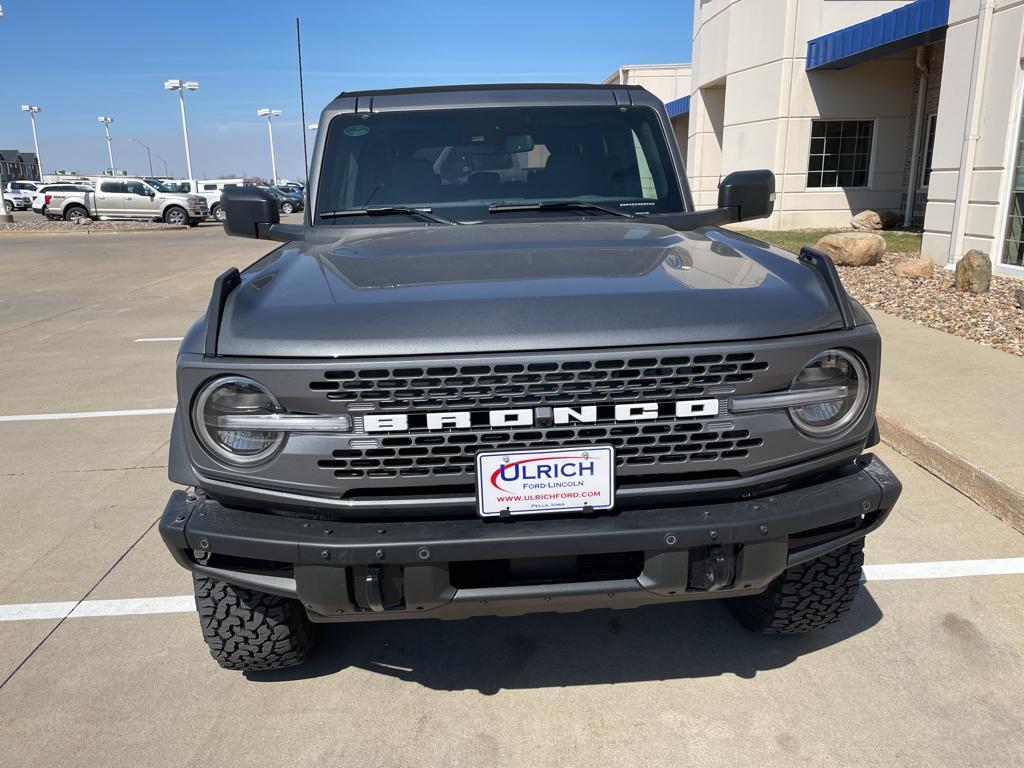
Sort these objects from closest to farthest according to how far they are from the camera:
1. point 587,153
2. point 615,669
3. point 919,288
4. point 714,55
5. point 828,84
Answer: point 615,669, point 587,153, point 919,288, point 828,84, point 714,55

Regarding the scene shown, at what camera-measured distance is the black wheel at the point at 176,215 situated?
103 ft

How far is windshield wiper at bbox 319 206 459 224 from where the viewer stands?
338 cm

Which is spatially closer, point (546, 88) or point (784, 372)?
point (784, 372)

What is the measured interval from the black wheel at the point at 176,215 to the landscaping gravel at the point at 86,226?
0.98ft

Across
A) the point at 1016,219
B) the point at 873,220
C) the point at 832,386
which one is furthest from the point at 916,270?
the point at 832,386

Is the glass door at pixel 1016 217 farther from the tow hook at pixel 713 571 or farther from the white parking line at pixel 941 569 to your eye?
the tow hook at pixel 713 571

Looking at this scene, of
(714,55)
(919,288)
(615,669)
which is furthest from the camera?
(714,55)

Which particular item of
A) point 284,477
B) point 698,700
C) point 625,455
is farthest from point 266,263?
point 698,700

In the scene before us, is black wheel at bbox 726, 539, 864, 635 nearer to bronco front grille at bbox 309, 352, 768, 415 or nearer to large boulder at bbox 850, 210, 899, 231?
bronco front grille at bbox 309, 352, 768, 415

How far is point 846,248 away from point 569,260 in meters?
10.1

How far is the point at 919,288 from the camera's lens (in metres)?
9.80

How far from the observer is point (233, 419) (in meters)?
2.16

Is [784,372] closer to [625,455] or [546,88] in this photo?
[625,455]

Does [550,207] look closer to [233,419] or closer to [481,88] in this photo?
[481,88]
